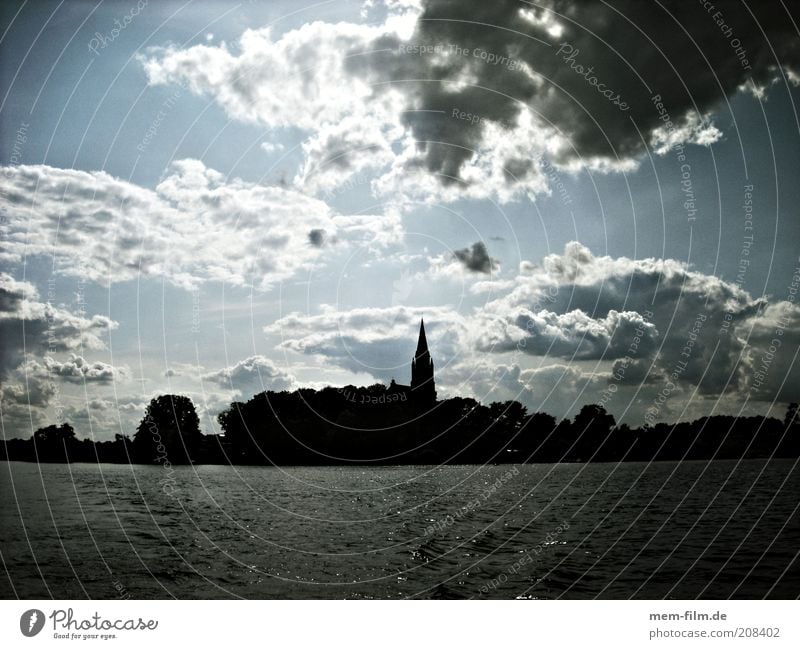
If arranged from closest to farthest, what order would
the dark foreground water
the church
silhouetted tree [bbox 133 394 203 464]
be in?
the dark foreground water → silhouetted tree [bbox 133 394 203 464] → the church

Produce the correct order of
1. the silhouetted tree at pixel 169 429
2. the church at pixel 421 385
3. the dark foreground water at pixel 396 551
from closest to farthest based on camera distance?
1. the dark foreground water at pixel 396 551
2. the silhouetted tree at pixel 169 429
3. the church at pixel 421 385

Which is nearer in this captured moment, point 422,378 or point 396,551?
point 396,551

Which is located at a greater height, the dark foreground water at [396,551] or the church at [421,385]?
the church at [421,385]

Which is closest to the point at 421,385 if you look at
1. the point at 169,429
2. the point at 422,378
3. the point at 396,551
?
the point at 422,378

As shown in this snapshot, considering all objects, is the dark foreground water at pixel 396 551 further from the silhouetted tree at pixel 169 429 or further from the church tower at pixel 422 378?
the church tower at pixel 422 378

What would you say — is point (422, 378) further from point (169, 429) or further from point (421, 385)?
point (169, 429)

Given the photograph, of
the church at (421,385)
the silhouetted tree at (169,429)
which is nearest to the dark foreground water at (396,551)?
the silhouetted tree at (169,429)

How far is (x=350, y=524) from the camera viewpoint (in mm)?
40906

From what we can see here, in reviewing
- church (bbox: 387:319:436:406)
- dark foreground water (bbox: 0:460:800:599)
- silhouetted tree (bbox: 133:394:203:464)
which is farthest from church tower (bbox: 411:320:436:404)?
dark foreground water (bbox: 0:460:800:599)

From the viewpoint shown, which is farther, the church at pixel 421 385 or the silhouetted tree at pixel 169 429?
→ the church at pixel 421 385

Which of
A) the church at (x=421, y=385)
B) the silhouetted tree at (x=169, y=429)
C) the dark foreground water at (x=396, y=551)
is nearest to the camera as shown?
the dark foreground water at (x=396, y=551)

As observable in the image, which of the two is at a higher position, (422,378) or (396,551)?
(422,378)

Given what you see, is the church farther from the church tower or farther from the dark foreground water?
the dark foreground water
